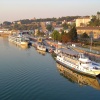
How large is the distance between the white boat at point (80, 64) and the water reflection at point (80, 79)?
0.25 m

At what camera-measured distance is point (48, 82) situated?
545 inches

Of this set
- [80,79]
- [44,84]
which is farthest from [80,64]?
[44,84]

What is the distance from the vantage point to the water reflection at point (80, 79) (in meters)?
13.7

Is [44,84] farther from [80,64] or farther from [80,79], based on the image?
[80,64]

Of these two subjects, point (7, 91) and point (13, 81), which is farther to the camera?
point (13, 81)

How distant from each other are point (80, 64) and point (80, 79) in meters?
1.35

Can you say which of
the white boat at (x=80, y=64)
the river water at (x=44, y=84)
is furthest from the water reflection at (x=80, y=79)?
the white boat at (x=80, y=64)

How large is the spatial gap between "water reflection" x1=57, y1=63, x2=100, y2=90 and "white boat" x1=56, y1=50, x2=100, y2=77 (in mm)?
253

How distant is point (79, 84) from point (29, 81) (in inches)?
99.9

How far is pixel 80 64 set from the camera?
1581cm

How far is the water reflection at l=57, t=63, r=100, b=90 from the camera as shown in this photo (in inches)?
540

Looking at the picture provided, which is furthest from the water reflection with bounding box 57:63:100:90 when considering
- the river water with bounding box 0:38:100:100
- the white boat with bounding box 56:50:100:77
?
the white boat with bounding box 56:50:100:77

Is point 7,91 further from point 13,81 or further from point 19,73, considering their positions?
point 19,73

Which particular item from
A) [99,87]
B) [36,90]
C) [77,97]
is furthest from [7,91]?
[99,87]
